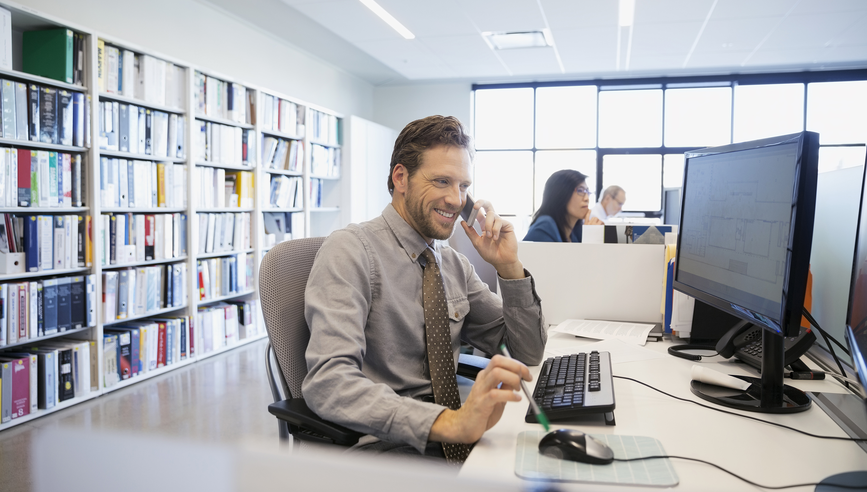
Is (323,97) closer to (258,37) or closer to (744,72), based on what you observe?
(258,37)

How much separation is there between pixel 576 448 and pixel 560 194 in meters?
2.89

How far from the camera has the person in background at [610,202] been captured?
602 centimetres

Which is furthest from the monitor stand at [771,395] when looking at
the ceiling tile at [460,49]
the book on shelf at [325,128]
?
the book on shelf at [325,128]

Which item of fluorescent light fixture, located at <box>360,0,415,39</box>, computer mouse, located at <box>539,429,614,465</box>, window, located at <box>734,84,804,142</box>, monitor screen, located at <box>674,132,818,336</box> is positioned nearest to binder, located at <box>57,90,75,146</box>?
fluorescent light fixture, located at <box>360,0,415,39</box>

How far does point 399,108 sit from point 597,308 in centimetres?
631

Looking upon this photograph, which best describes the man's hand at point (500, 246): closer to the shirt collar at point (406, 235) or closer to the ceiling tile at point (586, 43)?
the shirt collar at point (406, 235)

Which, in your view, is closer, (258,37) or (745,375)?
(745,375)

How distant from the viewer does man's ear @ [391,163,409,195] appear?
1.46 meters

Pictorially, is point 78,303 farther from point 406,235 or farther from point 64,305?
point 406,235

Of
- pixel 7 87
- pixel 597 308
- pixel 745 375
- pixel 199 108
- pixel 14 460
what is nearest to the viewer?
pixel 745 375

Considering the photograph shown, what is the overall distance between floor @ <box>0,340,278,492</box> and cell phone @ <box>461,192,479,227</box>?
155 centimetres

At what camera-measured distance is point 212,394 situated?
11.2 feet

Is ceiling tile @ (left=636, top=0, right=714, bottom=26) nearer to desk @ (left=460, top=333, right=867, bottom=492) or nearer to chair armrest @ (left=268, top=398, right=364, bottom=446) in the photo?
desk @ (left=460, top=333, right=867, bottom=492)

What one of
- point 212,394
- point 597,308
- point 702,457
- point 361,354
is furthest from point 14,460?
point 702,457
